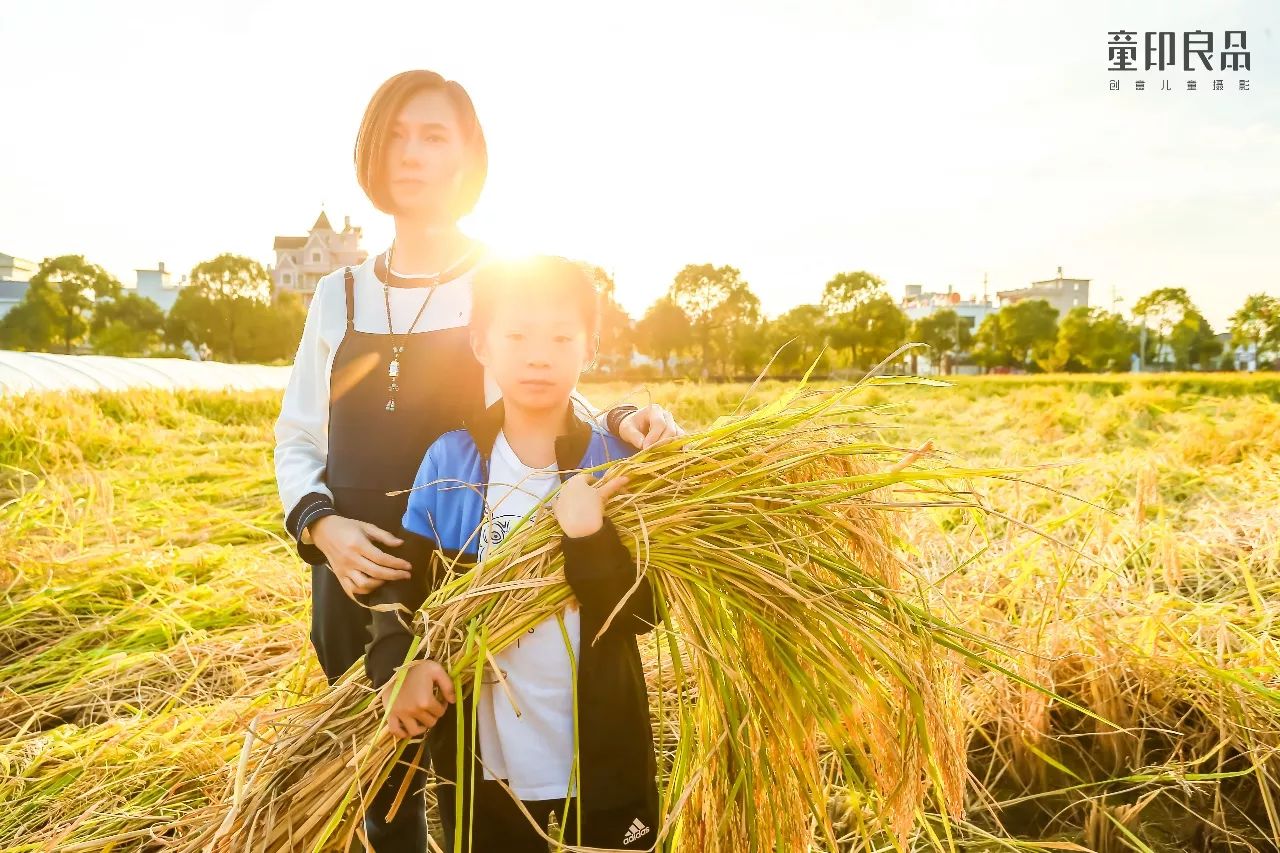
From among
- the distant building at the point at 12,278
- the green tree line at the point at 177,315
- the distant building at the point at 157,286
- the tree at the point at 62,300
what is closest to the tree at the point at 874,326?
the green tree line at the point at 177,315

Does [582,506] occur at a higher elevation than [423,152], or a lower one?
lower

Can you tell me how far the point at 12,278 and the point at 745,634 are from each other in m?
103

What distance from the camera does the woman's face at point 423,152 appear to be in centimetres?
140

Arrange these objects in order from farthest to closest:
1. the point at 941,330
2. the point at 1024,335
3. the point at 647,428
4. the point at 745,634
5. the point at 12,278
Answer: the point at 12,278 < the point at 941,330 < the point at 1024,335 < the point at 647,428 < the point at 745,634

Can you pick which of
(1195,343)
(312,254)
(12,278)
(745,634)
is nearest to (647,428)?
(745,634)

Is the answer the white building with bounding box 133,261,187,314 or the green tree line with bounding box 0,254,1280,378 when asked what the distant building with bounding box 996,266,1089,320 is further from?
the white building with bounding box 133,261,187,314

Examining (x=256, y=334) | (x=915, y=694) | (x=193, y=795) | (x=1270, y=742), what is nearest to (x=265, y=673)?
(x=193, y=795)

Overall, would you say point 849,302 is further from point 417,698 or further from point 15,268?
point 15,268

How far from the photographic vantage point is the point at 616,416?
1.31 m

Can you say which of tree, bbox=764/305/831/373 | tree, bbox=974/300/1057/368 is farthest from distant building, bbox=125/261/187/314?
tree, bbox=974/300/1057/368

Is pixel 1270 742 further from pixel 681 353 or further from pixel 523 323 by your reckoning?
pixel 681 353

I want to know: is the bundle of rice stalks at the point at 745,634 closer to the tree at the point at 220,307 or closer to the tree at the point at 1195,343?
the tree at the point at 220,307

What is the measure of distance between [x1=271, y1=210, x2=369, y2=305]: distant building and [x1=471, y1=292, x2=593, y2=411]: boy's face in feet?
213

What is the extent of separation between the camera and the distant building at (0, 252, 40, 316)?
74.7 m
